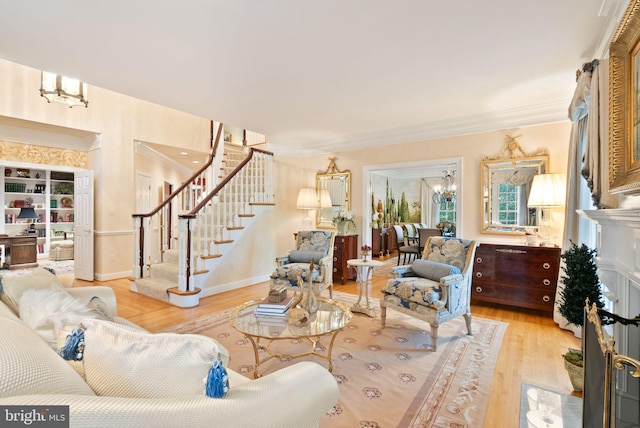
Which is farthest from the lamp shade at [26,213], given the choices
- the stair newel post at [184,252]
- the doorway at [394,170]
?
the doorway at [394,170]

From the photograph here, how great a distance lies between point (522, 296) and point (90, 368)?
13.8ft

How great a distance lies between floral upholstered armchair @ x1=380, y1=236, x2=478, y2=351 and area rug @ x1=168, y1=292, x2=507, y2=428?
224 millimetres

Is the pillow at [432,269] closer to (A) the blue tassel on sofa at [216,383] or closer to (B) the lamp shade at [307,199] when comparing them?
(B) the lamp shade at [307,199]

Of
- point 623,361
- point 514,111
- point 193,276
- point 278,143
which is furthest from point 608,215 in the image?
point 278,143

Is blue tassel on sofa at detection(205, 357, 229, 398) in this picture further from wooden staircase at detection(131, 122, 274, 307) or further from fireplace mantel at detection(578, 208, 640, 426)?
wooden staircase at detection(131, 122, 274, 307)

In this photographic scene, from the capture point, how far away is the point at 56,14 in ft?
6.88

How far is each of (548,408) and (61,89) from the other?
511 cm

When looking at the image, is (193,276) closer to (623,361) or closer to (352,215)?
(352,215)

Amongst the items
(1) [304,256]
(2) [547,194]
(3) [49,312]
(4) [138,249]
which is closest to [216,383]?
(3) [49,312]

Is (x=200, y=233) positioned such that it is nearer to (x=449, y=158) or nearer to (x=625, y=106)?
(x=449, y=158)

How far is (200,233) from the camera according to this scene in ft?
16.0

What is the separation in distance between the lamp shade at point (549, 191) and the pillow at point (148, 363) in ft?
13.1

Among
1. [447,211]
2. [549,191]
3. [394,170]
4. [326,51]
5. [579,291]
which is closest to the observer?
[579,291]

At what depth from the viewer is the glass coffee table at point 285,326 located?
2.04 meters
